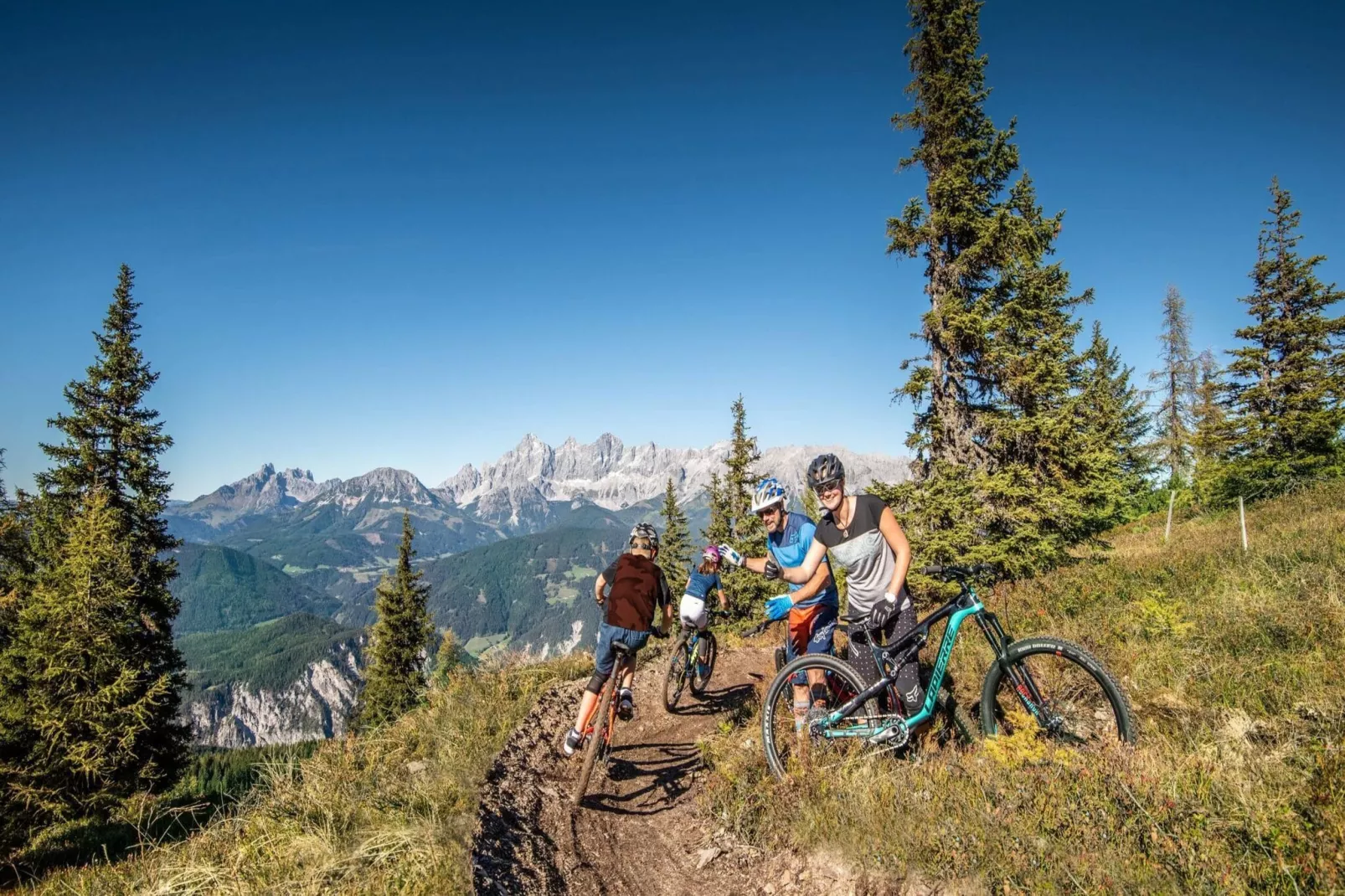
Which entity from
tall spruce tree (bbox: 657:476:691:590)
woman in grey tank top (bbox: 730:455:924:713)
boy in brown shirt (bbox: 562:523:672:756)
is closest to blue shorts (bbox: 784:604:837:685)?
woman in grey tank top (bbox: 730:455:924:713)

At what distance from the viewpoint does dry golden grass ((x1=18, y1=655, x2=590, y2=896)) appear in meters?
4.17

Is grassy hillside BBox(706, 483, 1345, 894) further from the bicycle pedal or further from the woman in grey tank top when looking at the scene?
the woman in grey tank top

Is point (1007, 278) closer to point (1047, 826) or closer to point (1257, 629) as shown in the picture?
point (1257, 629)

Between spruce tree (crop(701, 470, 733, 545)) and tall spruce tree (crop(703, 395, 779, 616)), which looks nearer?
tall spruce tree (crop(703, 395, 779, 616))

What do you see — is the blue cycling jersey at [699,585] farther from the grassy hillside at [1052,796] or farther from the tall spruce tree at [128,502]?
the tall spruce tree at [128,502]

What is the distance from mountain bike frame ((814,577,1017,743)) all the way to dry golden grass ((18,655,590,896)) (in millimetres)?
3497

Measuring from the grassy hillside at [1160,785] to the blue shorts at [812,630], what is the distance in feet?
4.33

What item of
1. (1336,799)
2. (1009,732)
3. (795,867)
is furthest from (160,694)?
(1336,799)

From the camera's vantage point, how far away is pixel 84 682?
1647cm

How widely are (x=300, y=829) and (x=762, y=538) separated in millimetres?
20430

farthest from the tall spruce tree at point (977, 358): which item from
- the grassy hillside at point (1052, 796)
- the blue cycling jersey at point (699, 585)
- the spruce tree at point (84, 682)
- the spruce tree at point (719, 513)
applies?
the spruce tree at point (84, 682)

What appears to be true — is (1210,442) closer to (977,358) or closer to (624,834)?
(977,358)

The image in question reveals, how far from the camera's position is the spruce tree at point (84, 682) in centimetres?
1551

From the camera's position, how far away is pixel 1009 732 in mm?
5117
